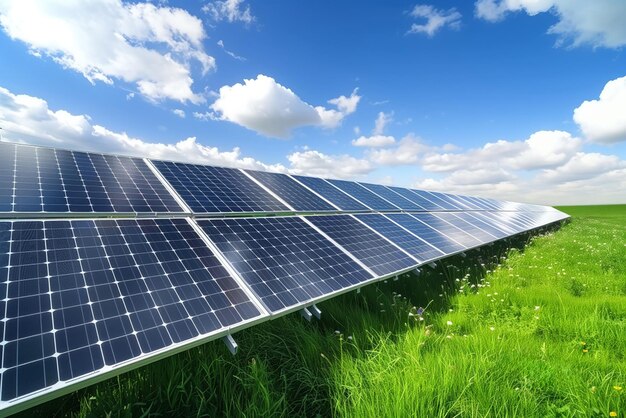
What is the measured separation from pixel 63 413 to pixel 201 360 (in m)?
1.49

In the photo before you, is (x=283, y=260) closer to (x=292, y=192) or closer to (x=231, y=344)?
(x=231, y=344)

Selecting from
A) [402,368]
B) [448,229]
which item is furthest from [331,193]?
[402,368]

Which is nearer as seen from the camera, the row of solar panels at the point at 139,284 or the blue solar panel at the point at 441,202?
the row of solar panels at the point at 139,284

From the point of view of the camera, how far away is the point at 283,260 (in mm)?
5199

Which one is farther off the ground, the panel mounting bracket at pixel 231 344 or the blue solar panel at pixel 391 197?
the blue solar panel at pixel 391 197

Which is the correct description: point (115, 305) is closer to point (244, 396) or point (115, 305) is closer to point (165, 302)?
point (165, 302)

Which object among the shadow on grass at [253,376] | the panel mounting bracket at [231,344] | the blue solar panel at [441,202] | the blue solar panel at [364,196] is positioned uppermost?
the blue solar panel at [364,196]

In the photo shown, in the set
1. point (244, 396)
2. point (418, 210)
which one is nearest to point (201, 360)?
point (244, 396)

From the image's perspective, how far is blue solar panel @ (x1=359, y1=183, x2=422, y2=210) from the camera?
13460 mm

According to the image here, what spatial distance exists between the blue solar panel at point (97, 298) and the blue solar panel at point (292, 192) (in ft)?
14.0

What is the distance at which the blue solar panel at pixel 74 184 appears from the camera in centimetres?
479

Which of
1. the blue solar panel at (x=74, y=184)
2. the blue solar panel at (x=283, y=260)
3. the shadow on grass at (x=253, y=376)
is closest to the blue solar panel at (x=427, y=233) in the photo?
the shadow on grass at (x=253, y=376)

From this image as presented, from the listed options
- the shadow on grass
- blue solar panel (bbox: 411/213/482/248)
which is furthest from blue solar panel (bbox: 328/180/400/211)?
the shadow on grass

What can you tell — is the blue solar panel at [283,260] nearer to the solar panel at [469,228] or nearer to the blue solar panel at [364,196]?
the blue solar panel at [364,196]
